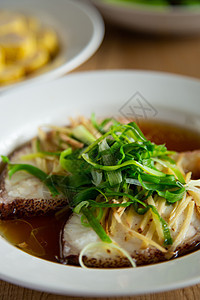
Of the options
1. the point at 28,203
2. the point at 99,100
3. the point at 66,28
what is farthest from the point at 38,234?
the point at 66,28

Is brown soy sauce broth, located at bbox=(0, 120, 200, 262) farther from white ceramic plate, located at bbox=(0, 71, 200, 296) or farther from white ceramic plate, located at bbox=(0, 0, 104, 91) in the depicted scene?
white ceramic plate, located at bbox=(0, 0, 104, 91)

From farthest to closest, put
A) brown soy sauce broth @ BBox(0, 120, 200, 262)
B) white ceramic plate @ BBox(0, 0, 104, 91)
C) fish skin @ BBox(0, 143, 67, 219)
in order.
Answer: white ceramic plate @ BBox(0, 0, 104, 91), fish skin @ BBox(0, 143, 67, 219), brown soy sauce broth @ BBox(0, 120, 200, 262)

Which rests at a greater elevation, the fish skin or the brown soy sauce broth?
the fish skin

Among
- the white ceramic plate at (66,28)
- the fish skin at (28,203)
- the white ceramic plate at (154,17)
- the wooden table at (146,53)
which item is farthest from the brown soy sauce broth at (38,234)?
the white ceramic plate at (154,17)

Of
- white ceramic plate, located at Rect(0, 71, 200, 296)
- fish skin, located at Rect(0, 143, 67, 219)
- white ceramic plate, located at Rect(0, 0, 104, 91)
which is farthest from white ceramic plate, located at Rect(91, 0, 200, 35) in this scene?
fish skin, located at Rect(0, 143, 67, 219)

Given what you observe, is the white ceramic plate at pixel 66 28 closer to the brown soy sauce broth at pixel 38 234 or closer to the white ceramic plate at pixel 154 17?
the white ceramic plate at pixel 154 17

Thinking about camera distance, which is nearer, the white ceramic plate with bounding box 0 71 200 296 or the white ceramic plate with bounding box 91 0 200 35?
the white ceramic plate with bounding box 0 71 200 296
